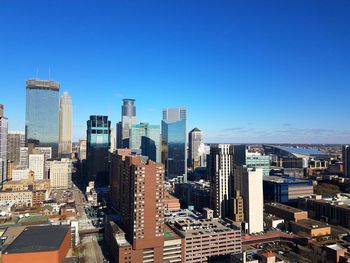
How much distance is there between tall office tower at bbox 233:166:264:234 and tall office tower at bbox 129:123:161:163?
53.2 m

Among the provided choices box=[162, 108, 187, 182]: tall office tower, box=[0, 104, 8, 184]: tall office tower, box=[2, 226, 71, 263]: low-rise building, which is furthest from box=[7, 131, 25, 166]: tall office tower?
box=[2, 226, 71, 263]: low-rise building

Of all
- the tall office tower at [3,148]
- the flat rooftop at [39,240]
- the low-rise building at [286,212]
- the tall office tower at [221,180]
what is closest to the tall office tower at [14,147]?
the tall office tower at [3,148]

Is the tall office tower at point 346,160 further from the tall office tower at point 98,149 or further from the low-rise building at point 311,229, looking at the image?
the tall office tower at point 98,149

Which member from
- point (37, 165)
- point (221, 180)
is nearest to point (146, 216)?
point (221, 180)

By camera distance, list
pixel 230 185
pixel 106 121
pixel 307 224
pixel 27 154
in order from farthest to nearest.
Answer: pixel 27 154 < pixel 106 121 < pixel 230 185 < pixel 307 224

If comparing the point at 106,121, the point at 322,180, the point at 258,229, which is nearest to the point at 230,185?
the point at 258,229

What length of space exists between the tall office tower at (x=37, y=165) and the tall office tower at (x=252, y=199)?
193 feet

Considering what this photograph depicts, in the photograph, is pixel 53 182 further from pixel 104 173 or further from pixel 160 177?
pixel 160 177

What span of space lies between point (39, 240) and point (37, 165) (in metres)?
57.6

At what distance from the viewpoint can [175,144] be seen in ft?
289

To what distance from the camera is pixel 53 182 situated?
246 feet

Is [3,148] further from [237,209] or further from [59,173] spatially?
[237,209]

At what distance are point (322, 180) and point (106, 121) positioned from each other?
178ft

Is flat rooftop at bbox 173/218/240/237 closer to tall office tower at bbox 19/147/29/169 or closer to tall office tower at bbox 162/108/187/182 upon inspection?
tall office tower at bbox 162/108/187/182
